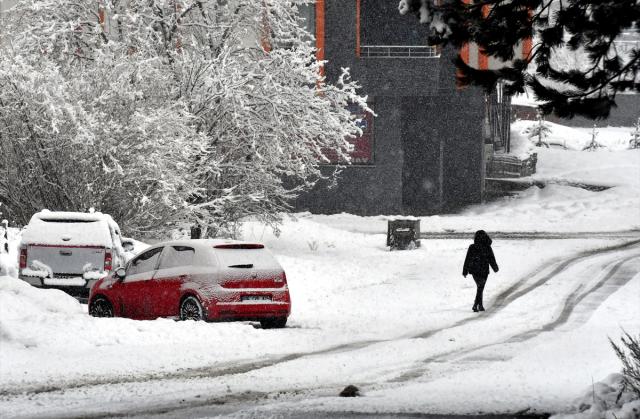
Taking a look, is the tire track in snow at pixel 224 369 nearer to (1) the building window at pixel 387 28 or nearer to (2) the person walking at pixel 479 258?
(2) the person walking at pixel 479 258

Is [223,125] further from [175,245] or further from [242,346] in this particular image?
[242,346]

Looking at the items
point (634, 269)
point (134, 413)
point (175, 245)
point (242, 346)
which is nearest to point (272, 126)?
point (634, 269)

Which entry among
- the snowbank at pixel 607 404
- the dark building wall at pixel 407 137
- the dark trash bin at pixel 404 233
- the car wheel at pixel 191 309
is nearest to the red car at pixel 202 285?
the car wheel at pixel 191 309

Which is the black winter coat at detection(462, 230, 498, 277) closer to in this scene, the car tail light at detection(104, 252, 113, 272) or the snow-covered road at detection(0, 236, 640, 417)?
the snow-covered road at detection(0, 236, 640, 417)

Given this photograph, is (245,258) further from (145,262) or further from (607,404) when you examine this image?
(607,404)

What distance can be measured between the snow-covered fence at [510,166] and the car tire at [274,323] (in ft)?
123

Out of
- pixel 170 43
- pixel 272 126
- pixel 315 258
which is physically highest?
pixel 170 43

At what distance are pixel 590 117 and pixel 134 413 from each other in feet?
16.2

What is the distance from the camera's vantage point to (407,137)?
49.0 m

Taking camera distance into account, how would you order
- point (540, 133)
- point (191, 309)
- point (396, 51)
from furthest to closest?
point (540, 133) < point (396, 51) < point (191, 309)

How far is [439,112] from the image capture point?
158 ft

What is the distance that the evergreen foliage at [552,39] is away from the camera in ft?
30.7

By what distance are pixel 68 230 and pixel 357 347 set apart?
6.81m

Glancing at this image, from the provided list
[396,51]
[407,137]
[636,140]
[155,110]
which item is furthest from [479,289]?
[636,140]
